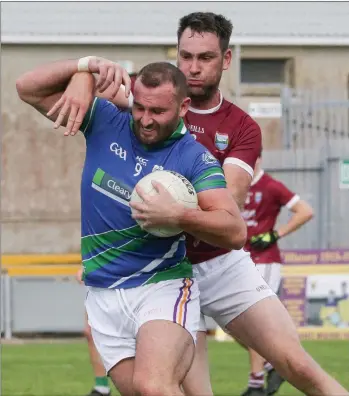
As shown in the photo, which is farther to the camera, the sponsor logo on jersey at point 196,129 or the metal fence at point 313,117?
the metal fence at point 313,117

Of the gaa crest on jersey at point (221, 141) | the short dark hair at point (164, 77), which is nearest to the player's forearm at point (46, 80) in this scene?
the short dark hair at point (164, 77)

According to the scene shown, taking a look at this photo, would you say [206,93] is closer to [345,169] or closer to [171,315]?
[171,315]

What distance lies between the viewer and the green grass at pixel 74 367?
446 inches

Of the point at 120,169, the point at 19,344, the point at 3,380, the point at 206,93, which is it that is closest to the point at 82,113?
the point at 120,169

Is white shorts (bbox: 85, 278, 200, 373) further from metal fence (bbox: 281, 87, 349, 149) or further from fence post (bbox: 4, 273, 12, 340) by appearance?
metal fence (bbox: 281, 87, 349, 149)

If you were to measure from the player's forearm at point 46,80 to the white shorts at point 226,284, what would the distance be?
1.45 meters

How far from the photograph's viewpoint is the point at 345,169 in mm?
18375

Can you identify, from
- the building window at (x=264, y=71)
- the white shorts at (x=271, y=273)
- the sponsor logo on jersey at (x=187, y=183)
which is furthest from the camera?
the building window at (x=264, y=71)

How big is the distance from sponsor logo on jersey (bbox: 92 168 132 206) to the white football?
0.78 ft

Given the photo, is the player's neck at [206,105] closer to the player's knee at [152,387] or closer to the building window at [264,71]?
the player's knee at [152,387]

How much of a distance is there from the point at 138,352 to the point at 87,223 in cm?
83

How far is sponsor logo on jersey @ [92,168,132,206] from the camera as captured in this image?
6.18m

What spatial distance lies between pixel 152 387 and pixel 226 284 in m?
1.35

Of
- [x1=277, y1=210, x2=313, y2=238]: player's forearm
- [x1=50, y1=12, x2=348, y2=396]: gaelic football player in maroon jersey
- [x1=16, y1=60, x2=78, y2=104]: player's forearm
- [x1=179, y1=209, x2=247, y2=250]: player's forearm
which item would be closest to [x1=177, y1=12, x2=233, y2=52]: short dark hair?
[x1=50, y1=12, x2=348, y2=396]: gaelic football player in maroon jersey
